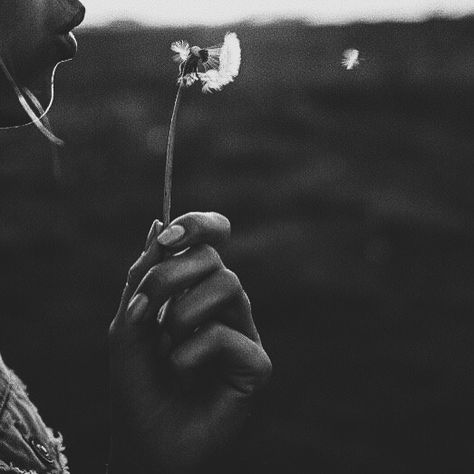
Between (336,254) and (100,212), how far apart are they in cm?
128

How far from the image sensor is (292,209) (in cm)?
424

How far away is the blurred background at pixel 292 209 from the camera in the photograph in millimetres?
3639

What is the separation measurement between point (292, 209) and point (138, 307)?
347 centimetres

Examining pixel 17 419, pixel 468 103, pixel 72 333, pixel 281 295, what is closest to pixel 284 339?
pixel 281 295

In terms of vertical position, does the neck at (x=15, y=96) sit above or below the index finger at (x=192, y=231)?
above

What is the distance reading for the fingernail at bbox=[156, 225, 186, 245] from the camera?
2.64 feet

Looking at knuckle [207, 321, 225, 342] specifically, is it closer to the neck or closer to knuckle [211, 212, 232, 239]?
knuckle [211, 212, 232, 239]

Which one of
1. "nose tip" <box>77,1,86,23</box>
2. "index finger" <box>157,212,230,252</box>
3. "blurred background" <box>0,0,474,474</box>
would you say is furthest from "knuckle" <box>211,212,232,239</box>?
"blurred background" <box>0,0,474,474</box>

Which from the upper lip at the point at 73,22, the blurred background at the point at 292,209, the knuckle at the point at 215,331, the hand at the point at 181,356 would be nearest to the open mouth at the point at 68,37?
the upper lip at the point at 73,22

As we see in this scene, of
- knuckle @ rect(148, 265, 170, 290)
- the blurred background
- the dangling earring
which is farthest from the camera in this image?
the blurred background

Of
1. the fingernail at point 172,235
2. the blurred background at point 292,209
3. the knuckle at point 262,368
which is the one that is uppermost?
the fingernail at point 172,235

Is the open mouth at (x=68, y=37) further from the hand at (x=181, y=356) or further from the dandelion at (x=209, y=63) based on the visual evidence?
the hand at (x=181, y=356)

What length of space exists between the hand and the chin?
24 cm

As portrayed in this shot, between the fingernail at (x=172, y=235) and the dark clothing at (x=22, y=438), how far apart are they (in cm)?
34
